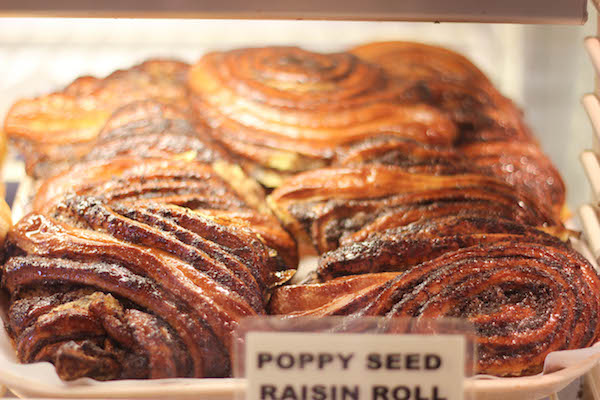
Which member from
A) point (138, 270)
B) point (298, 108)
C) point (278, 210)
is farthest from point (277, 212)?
point (138, 270)

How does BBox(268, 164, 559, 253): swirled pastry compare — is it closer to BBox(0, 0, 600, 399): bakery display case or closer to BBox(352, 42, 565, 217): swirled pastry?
BBox(0, 0, 600, 399): bakery display case

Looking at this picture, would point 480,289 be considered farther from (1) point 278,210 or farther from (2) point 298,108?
(2) point 298,108

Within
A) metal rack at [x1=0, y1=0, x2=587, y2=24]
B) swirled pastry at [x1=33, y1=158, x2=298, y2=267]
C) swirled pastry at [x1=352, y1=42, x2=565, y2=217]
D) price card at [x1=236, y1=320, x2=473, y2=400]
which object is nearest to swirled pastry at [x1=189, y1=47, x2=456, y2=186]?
swirled pastry at [x1=352, y1=42, x2=565, y2=217]

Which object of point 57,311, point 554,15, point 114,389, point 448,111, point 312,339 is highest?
point 554,15

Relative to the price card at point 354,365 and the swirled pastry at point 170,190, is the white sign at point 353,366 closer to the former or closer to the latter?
the price card at point 354,365

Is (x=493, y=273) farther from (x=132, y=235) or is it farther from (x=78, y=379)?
(x=78, y=379)

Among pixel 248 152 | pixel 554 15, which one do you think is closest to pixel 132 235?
pixel 248 152
